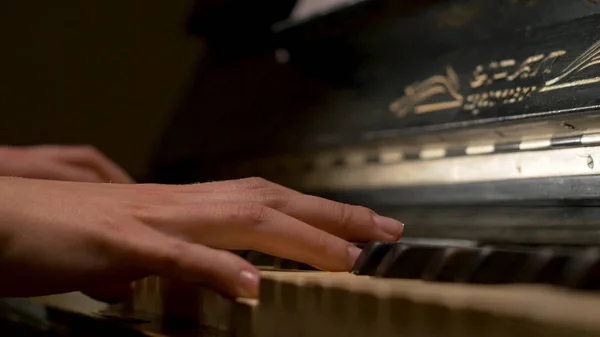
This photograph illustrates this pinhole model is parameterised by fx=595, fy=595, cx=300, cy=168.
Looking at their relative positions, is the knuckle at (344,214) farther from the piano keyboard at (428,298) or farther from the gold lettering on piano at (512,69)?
the gold lettering on piano at (512,69)

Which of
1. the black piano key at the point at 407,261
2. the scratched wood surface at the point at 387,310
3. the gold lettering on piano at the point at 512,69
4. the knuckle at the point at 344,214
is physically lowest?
the scratched wood surface at the point at 387,310

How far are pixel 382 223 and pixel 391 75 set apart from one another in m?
0.40

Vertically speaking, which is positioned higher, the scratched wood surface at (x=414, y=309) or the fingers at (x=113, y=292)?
the fingers at (x=113, y=292)

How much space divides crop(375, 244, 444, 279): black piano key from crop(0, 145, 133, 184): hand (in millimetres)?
749

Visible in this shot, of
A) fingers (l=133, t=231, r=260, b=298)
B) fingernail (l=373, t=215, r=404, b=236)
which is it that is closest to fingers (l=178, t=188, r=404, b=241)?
fingernail (l=373, t=215, r=404, b=236)

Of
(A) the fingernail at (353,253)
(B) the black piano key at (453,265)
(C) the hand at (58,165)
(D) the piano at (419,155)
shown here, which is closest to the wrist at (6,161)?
(C) the hand at (58,165)

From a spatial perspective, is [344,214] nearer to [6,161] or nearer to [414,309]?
[414,309]

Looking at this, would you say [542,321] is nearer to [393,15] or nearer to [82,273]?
[82,273]

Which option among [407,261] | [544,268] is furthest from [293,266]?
[544,268]

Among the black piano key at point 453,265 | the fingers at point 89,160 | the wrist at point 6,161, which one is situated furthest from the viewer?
the fingers at point 89,160

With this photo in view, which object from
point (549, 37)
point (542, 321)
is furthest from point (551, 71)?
point (542, 321)

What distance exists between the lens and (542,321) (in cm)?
30

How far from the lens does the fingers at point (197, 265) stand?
482mm

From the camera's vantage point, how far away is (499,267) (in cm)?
40
